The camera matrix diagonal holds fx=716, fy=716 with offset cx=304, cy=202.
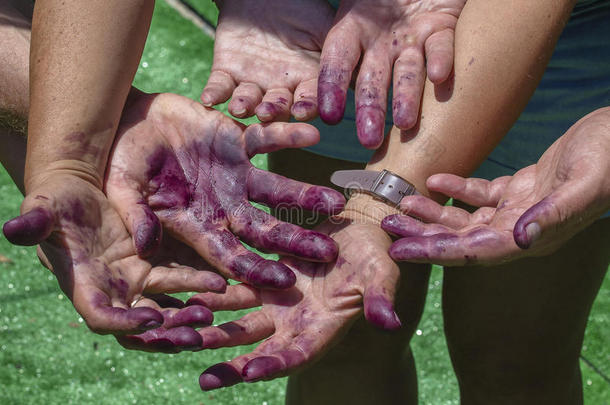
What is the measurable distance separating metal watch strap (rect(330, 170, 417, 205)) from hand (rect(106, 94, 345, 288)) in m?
0.12

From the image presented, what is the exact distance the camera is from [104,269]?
1398 mm

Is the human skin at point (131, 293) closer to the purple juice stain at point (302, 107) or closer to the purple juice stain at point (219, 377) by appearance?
the purple juice stain at point (219, 377)

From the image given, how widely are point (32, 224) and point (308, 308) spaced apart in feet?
1.80

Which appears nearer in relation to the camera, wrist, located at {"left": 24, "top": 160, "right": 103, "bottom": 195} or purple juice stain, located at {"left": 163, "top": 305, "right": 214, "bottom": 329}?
purple juice stain, located at {"left": 163, "top": 305, "right": 214, "bottom": 329}

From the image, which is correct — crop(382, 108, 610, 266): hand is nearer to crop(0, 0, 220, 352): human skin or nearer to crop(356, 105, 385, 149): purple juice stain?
crop(356, 105, 385, 149): purple juice stain

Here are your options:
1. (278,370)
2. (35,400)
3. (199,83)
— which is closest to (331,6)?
(278,370)

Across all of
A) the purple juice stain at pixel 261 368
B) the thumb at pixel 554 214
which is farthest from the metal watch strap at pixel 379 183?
the purple juice stain at pixel 261 368

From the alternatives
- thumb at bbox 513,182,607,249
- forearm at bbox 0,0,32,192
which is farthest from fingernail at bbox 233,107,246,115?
thumb at bbox 513,182,607,249

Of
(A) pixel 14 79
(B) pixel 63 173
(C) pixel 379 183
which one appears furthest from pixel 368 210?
(A) pixel 14 79

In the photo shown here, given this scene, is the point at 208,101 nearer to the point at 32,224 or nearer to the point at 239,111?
the point at 239,111

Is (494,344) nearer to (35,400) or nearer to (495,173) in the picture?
(495,173)

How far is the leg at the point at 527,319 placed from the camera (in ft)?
5.83

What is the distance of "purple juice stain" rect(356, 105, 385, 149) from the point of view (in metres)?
1.61

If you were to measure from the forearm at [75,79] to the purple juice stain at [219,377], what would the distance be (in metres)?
0.50
